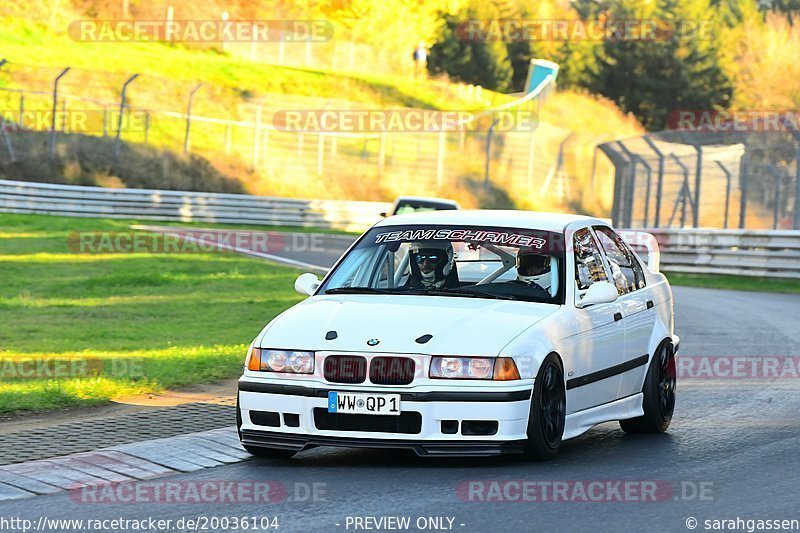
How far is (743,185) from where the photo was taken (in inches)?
1120

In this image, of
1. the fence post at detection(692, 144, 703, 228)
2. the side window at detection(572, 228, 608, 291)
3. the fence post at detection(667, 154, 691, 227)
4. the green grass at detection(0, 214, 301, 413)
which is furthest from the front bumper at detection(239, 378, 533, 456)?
the fence post at detection(667, 154, 691, 227)

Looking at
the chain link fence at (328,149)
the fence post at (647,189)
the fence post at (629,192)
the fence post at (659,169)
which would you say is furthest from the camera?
the chain link fence at (328,149)

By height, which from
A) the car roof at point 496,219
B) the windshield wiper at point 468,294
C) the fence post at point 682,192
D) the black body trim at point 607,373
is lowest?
the fence post at point 682,192

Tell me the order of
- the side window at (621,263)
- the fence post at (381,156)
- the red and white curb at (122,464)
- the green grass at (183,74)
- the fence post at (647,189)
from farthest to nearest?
the green grass at (183,74) < the fence post at (381,156) < the fence post at (647,189) < the side window at (621,263) < the red and white curb at (122,464)

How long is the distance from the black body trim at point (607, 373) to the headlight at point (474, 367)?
0.72 metres

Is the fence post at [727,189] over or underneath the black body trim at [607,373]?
underneath

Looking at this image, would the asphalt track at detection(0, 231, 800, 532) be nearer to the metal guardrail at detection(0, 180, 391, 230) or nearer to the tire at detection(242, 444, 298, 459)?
the tire at detection(242, 444, 298, 459)

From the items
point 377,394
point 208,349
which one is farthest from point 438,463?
point 208,349

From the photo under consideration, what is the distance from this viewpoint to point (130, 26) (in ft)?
244

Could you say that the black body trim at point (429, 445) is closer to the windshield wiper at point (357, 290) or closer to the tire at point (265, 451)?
the tire at point (265, 451)

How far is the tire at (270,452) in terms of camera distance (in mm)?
8133

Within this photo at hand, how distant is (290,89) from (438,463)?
61.5m

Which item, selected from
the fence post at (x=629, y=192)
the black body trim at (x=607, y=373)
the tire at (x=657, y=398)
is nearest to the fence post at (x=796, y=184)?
the fence post at (x=629, y=192)

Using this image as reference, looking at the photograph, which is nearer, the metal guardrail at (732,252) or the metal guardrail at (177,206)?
the metal guardrail at (732,252)
